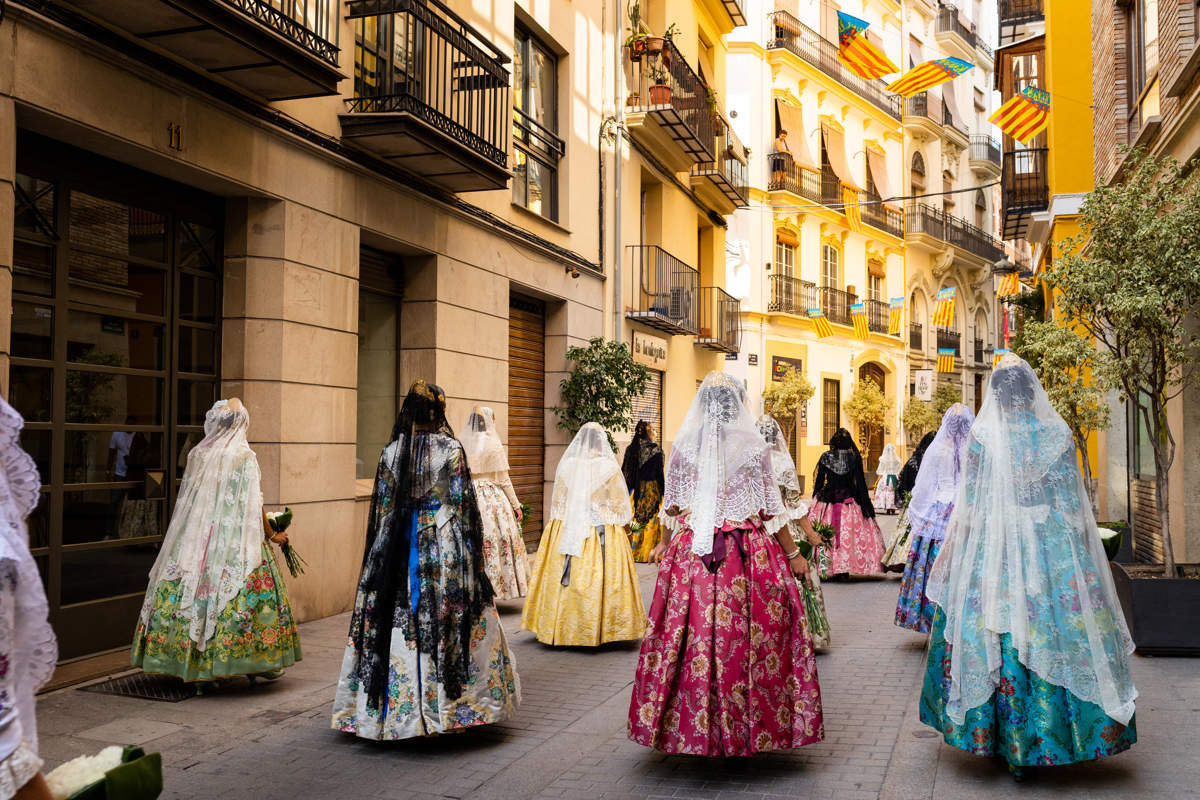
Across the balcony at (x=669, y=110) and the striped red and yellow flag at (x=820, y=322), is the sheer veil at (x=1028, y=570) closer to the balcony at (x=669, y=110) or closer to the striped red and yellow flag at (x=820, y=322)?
the balcony at (x=669, y=110)

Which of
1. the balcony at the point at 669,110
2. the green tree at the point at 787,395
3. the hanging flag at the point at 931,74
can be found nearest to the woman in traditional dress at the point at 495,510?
the balcony at the point at 669,110

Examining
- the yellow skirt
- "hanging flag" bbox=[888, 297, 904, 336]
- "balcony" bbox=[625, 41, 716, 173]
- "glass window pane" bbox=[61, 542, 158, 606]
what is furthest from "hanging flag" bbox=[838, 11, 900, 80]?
"hanging flag" bbox=[888, 297, 904, 336]

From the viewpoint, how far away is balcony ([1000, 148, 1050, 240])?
1945cm

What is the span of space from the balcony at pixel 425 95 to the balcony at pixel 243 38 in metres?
0.89

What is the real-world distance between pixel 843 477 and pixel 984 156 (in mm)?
35326

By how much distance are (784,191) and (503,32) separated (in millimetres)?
19124

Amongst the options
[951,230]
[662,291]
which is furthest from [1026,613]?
[951,230]

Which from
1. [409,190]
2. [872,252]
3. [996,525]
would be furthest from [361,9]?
[872,252]

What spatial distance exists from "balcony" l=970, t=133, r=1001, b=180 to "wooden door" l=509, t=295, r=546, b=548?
3327 centimetres

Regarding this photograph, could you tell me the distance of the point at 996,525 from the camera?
507 cm

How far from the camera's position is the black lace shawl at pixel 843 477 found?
12.6m

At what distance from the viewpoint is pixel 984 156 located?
43625 millimetres

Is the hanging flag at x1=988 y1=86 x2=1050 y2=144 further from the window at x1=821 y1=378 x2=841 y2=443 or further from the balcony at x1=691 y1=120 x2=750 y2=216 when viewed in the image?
the window at x1=821 y1=378 x2=841 y2=443

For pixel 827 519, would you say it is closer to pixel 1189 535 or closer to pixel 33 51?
pixel 1189 535
